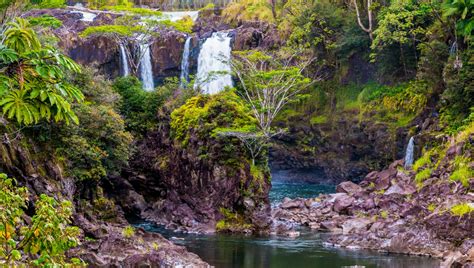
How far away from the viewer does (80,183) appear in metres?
30.6

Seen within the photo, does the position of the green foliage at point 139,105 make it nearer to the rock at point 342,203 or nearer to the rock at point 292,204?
the rock at point 292,204

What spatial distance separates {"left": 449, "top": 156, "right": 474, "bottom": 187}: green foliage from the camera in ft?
104

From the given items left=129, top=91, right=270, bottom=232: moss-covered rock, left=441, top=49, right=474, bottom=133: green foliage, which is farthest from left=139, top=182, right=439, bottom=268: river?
left=441, top=49, right=474, bottom=133: green foliage

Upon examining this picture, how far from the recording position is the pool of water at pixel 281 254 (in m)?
25.3

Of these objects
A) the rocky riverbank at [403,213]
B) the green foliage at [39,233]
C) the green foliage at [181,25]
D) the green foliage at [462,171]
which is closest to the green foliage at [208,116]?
the rocky riverbank at [403,213]

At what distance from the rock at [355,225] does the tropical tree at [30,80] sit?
2705cm

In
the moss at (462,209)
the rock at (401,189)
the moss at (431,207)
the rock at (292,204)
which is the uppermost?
the moss at (462,209)

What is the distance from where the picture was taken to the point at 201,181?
37.7 metres

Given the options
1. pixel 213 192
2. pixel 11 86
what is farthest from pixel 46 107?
pixel 213 192

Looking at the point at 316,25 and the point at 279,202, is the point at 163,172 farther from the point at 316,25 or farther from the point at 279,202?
the point at 316,25

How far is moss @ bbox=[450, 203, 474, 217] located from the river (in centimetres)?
279

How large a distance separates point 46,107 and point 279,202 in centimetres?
3857

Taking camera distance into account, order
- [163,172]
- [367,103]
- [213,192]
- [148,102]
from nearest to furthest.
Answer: [213,192] < [163,172] < [148,102] < [367,103]

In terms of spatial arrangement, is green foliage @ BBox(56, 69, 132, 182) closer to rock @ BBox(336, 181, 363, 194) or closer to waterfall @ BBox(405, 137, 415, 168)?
rock @ BBox(336, 181, 363, 194)
